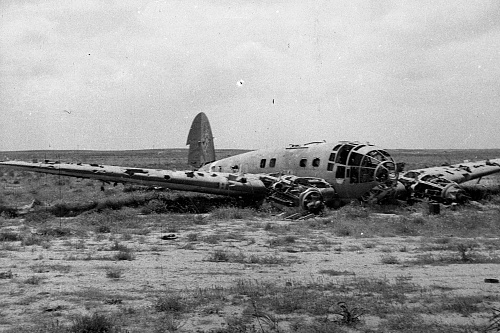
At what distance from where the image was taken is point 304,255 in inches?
490

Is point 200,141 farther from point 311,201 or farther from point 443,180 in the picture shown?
point 443,180

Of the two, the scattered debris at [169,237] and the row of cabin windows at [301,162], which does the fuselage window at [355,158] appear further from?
the scattered debris at [169,237]

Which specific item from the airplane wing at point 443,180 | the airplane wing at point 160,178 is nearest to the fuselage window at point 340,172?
the airplane wing at point 443,180

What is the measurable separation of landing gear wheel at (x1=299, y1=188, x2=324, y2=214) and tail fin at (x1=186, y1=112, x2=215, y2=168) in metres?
12.0

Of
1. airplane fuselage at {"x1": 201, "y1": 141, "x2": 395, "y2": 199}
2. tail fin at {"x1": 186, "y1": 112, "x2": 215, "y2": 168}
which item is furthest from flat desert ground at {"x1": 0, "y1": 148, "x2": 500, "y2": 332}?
tail fin at {"x1": 186, "y1": 112, "x2": 215, "y2": 168}

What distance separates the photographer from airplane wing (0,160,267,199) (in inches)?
841

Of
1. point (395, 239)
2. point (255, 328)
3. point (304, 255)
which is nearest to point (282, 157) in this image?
point (395, 239)

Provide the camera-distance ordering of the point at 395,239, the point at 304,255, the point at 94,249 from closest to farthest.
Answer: the point at 304,255 → the point at 94,249 → the point at 395,239

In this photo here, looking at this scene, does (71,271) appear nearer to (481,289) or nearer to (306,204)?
(481,289)

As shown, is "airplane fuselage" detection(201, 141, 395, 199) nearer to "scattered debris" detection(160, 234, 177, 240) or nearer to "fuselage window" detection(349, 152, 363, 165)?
"fuselage window" detection(349, 152, 363, 165)

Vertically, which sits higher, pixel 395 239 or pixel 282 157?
pixel 282 157

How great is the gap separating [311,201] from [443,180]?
7.58 m

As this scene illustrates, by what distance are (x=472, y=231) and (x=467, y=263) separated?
5.46 m

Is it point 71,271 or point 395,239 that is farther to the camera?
point 395,239
